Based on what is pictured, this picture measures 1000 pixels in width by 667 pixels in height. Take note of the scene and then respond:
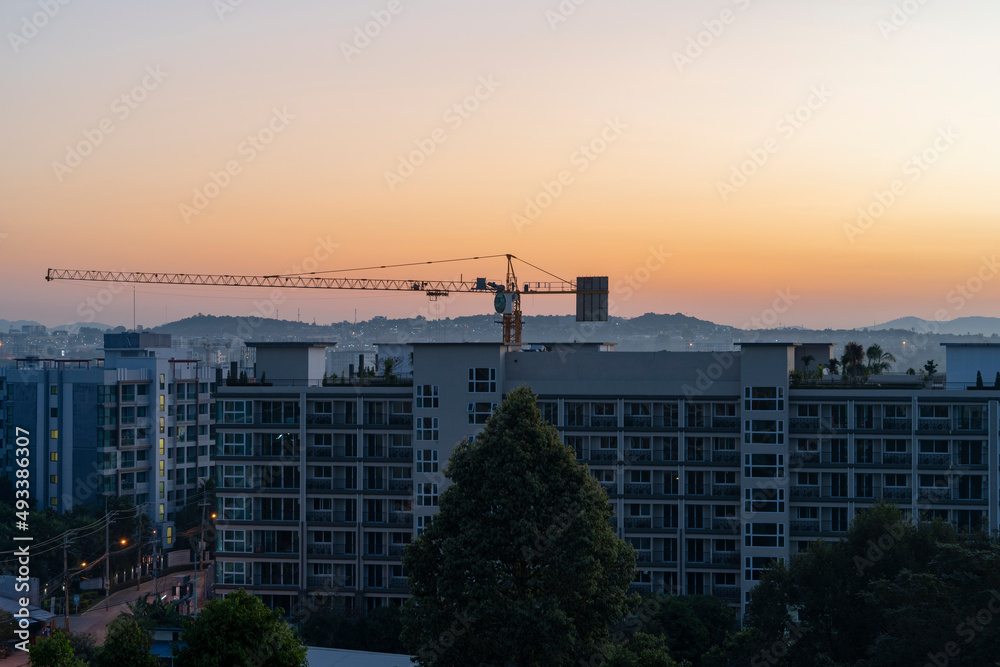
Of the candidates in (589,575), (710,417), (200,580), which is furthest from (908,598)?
(200,580)

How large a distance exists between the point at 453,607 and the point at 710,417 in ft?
92.2

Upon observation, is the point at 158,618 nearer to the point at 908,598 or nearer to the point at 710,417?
the point at 710,417

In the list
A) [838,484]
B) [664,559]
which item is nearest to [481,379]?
[664,559]

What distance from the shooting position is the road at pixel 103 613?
6375 centimetres

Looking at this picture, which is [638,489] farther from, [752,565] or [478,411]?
[478,411]

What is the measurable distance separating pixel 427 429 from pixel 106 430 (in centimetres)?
4306

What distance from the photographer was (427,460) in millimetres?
54719

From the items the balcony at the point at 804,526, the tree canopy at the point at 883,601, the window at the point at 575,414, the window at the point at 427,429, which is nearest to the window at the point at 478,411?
the window at the point at 427,429

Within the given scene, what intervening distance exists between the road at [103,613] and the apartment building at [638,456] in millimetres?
13712

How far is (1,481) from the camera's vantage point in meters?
85.1

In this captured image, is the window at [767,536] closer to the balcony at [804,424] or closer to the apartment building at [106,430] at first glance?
the balcony at [804,424]

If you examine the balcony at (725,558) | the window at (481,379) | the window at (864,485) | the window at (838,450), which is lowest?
the balcony at (725,558)

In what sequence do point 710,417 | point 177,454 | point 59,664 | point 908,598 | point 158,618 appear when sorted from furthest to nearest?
1. point 177,454
2. point 710,417
3. point 158,618
4. point 908,598
5. point 59,664

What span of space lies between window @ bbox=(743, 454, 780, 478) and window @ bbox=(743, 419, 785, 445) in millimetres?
775
